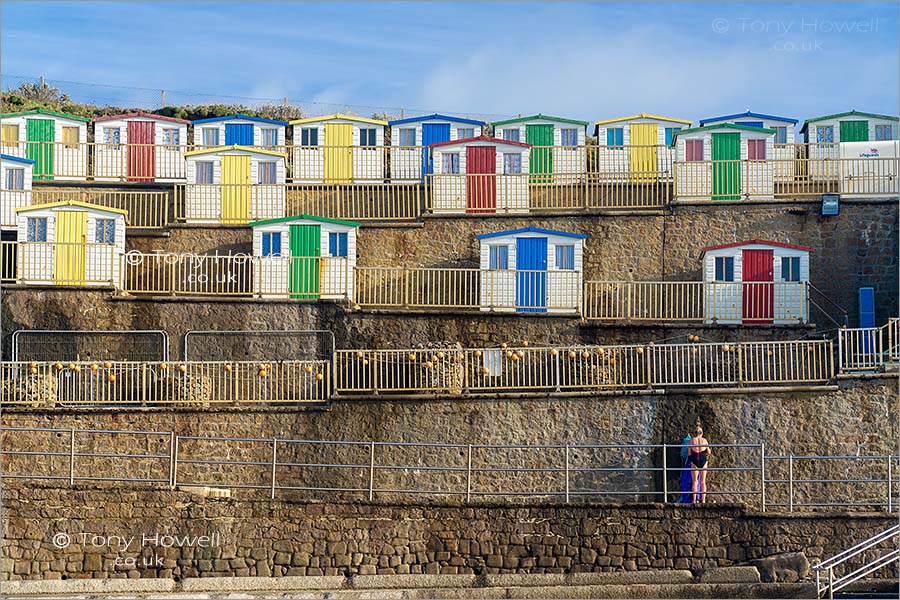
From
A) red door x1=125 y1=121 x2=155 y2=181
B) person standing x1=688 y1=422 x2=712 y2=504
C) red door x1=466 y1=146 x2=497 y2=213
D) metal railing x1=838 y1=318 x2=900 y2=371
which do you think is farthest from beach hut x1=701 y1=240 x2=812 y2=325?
red door x1=125 y1=121 x2=155 y2=181

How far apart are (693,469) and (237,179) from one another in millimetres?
15541

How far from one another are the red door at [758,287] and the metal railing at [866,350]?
2.66m

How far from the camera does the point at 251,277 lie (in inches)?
1289

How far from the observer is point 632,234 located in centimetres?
3400

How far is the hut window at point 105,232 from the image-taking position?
33.4 metres

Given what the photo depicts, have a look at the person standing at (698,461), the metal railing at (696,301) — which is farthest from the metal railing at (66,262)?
the person standing at (698,461)

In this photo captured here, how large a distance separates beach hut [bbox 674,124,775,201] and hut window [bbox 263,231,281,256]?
9.81 metres

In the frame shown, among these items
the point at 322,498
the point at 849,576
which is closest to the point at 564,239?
the point at 322,498

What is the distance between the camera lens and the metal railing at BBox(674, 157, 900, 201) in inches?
1339

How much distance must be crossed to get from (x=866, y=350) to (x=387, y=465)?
10205 millimetres

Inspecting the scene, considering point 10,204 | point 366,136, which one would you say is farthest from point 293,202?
point 10,204

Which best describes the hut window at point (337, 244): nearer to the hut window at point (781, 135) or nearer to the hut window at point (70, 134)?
the hut window at point (70, 134)

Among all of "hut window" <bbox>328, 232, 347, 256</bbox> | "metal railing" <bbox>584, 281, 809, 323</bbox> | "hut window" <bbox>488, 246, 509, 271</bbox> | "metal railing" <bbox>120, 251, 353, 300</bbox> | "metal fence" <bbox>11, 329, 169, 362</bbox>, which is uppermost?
A: "hut window" <bbox>328, 232, 347, 256</bbox>

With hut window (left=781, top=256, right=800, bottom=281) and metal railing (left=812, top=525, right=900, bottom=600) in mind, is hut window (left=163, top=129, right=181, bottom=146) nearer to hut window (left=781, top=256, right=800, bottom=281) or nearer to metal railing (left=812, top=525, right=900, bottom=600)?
hut window (left=781, top=256, right=800, bottom=281)
